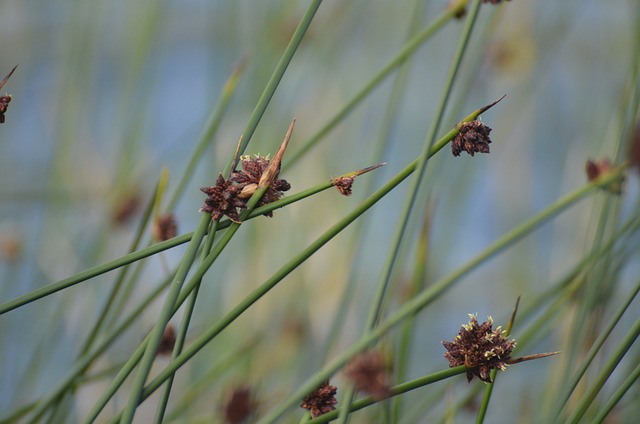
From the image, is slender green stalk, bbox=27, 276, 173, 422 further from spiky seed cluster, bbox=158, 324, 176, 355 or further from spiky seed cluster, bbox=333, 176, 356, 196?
spiky seed cluster, bbox=333, 176, 356, 196

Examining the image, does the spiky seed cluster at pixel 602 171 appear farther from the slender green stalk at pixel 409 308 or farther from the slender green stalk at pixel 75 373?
the slender green stalk at pixel 75 373

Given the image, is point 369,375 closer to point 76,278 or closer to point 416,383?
point 416,383

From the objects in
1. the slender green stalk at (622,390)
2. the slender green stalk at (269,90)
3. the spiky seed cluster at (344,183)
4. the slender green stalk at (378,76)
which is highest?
the slender green stalk at (378,76)

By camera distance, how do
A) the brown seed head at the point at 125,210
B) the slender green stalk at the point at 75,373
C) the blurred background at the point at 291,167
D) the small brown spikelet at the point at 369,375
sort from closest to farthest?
the small brown spikelet at the point at 369,375 < the slender green stalk at the point at 75,373 < the brown seed head at the point at 125,210 < the blurred background at the point at 291,167

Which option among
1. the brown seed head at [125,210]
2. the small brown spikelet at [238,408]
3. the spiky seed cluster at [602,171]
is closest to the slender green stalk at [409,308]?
the spiky seed cluster at [602,171]

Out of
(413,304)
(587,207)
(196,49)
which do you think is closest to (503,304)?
(587,207)

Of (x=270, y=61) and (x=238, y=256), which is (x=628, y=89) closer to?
(x=270, y=61)

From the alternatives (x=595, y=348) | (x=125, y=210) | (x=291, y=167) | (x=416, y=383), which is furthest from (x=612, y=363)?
(x=291, y=167)
